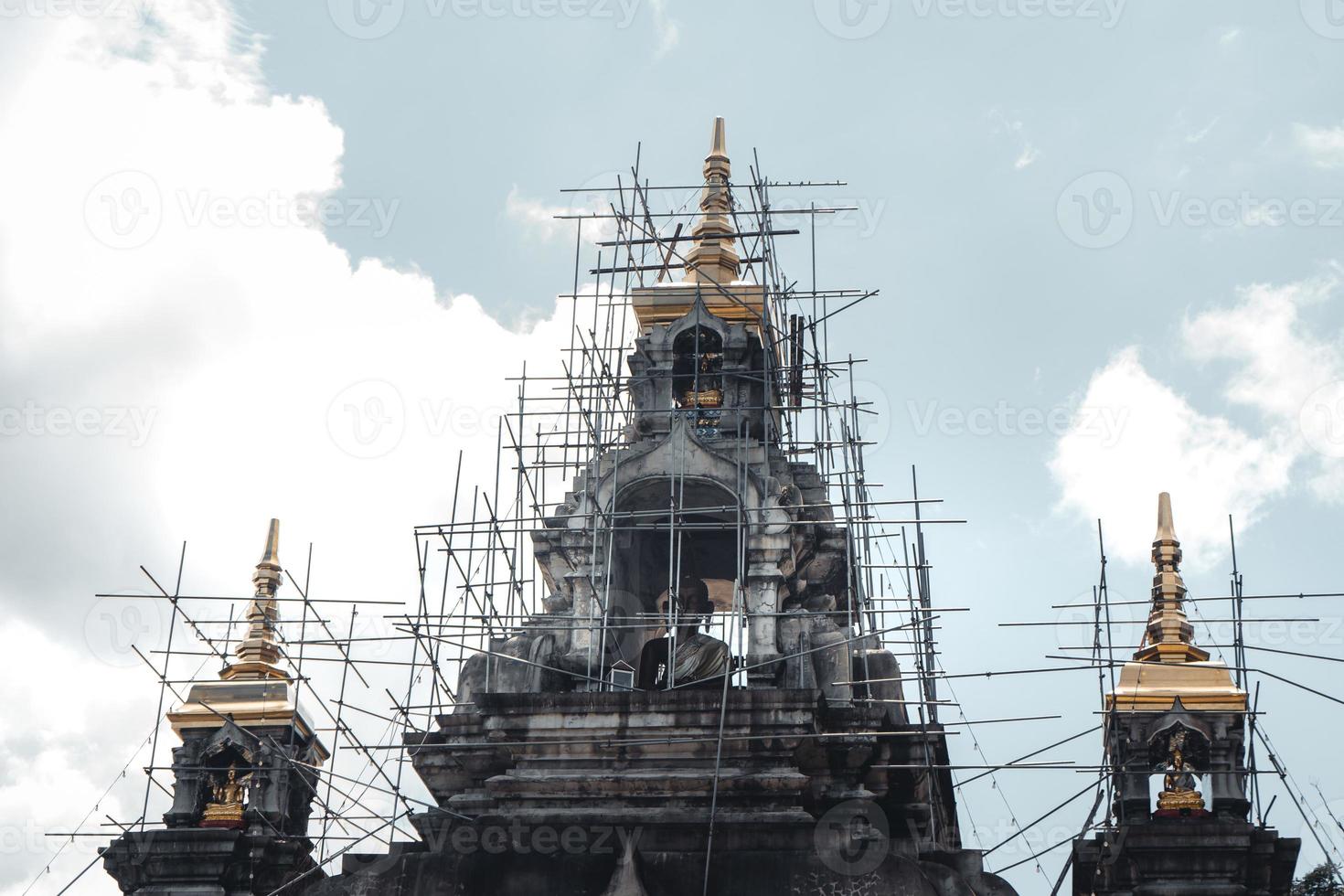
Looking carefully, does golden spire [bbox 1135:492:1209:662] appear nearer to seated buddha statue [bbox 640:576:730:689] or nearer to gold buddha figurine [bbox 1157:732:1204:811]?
gold buddha figurine [bbox 1157:732:1204:811]

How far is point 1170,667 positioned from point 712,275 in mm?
11613

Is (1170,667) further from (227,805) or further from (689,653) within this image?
(227,805)

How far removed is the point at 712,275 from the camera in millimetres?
39000

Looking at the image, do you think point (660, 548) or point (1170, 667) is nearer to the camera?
point (1170, 667)

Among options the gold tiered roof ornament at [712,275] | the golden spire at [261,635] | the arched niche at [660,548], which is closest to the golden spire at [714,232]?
the gold tiered roof ornament at [712,275]

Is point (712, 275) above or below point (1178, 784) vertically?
above

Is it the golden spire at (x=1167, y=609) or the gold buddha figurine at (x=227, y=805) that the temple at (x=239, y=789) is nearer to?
the gold buddha figurine at (x=227, y=805)

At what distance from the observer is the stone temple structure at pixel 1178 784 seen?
29.0 metres

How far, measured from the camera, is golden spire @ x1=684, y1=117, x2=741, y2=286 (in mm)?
39062

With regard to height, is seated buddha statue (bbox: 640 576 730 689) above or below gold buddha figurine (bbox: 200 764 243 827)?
Result: above

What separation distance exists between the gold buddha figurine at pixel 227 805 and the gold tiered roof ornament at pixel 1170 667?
12.5 m

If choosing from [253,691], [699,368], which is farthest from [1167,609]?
[253,691]

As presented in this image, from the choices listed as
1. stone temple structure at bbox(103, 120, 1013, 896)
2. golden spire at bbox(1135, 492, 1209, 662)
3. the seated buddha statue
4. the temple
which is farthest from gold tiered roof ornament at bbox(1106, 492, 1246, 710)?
the temple

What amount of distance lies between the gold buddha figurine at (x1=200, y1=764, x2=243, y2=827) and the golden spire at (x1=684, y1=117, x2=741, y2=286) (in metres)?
11.2
